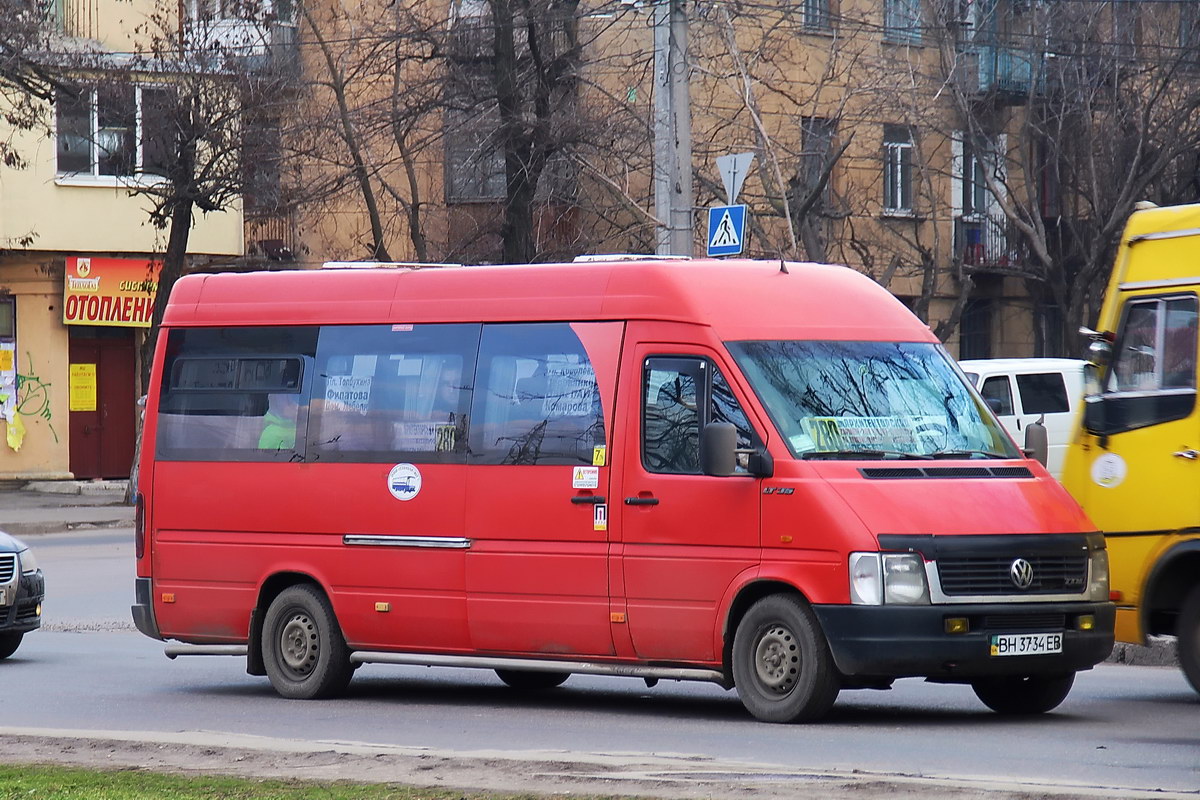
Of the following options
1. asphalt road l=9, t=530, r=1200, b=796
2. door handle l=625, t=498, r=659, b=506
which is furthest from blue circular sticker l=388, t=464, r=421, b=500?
door handle l=625, t=498, r=659, b=506

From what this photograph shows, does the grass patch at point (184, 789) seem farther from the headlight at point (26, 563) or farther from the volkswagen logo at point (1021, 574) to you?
the headlight at point (26, 563)

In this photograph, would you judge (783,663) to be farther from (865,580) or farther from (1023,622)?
(1023,622)

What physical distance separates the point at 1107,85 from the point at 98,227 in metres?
18.0

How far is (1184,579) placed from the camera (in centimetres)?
1134

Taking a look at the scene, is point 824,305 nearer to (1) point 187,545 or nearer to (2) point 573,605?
(2) point 573,605

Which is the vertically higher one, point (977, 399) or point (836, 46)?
point (836, 46)

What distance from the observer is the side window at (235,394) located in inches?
504

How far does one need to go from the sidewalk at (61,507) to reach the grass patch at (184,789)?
20708 millimetres

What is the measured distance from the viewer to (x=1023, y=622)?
10.3 metres

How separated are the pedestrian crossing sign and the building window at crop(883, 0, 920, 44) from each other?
1722cm

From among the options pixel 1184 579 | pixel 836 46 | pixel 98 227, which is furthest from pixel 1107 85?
pixel 1184 579

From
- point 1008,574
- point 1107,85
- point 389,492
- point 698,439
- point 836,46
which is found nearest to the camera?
point 1008,574

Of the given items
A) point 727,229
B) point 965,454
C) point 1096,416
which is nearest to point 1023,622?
point 965,454

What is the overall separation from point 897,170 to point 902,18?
11.5ft
